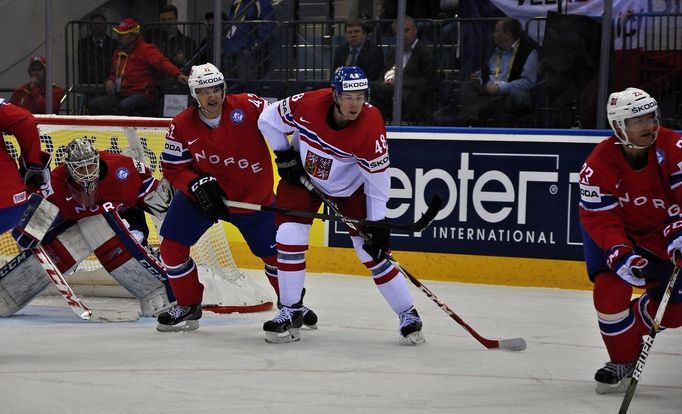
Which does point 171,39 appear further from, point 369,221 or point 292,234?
point 369,221

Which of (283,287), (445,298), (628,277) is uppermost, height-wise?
(628,277)

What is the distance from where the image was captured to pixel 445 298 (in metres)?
6.40

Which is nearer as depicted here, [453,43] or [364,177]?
[364,177]

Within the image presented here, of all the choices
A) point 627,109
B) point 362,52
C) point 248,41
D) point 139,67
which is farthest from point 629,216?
point 139,67

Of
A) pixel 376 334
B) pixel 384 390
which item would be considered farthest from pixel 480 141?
pixel 384 390

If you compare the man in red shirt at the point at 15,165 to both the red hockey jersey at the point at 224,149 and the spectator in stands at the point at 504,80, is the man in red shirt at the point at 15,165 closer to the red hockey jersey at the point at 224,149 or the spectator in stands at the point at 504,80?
the red hockey jersey at the point at 224,149

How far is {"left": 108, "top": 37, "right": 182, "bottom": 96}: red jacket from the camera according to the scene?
7.84m

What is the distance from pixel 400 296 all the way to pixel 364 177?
524mm

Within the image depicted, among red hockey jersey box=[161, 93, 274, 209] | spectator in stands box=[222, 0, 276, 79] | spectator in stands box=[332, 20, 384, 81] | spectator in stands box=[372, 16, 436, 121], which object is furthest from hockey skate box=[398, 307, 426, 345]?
spectator in stands box=[222, 0, 276, 79]

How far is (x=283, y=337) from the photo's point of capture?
497 centimetres

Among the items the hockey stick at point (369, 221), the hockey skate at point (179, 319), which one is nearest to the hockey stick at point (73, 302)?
the hockey skate at point (179, 319)

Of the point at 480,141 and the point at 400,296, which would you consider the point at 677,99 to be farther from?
the point at 400,296

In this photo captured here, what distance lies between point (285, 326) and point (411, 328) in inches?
20.3

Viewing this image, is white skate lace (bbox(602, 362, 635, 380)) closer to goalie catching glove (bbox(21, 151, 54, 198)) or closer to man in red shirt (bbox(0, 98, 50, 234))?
man in red shirt (bbox(0, 98, 50, 234))
